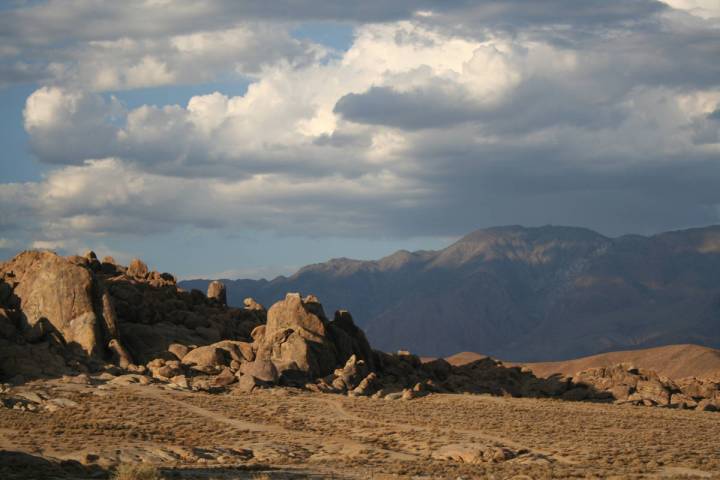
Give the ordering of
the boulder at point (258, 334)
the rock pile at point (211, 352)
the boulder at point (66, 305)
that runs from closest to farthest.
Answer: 1. the rock pile at point (211, 352)
2. the boulder at point (66, 305)
3. the boulder at point (258, 334)

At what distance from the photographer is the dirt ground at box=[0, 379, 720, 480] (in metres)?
43.0

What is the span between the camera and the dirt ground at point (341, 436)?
43.0m

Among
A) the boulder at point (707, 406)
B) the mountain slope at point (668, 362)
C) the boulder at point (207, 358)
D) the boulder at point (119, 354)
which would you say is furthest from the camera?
the mountain slope at point (668, 362)

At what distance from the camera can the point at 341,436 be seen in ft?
181

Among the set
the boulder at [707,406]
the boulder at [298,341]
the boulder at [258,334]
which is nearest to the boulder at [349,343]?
the boulder at [298,341]

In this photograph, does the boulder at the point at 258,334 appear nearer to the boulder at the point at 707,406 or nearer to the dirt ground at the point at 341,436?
the dirt ground at the point at 341,436

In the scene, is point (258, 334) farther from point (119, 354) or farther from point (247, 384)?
point (247, 384)

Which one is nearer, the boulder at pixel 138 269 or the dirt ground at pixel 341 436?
the dirt ground at pixel 341 436

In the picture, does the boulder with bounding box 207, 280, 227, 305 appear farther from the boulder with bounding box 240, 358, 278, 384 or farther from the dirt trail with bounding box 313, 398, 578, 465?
the dirt trail with bounding box 313, 398, 578, 465

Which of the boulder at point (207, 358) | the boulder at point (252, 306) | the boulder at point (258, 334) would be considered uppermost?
the boulder at point (252, 306)

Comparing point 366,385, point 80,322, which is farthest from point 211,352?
point 366,385

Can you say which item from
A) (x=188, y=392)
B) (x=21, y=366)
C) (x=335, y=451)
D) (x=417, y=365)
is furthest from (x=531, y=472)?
(x=417, y=365)

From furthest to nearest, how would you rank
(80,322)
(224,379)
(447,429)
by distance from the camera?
1. (80,322)
2. (224,379)
3. (447,429)

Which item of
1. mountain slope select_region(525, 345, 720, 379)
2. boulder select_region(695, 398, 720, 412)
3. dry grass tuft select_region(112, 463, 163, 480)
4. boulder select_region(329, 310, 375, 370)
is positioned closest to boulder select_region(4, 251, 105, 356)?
boulder select_region(329, 310, 375, 370)
